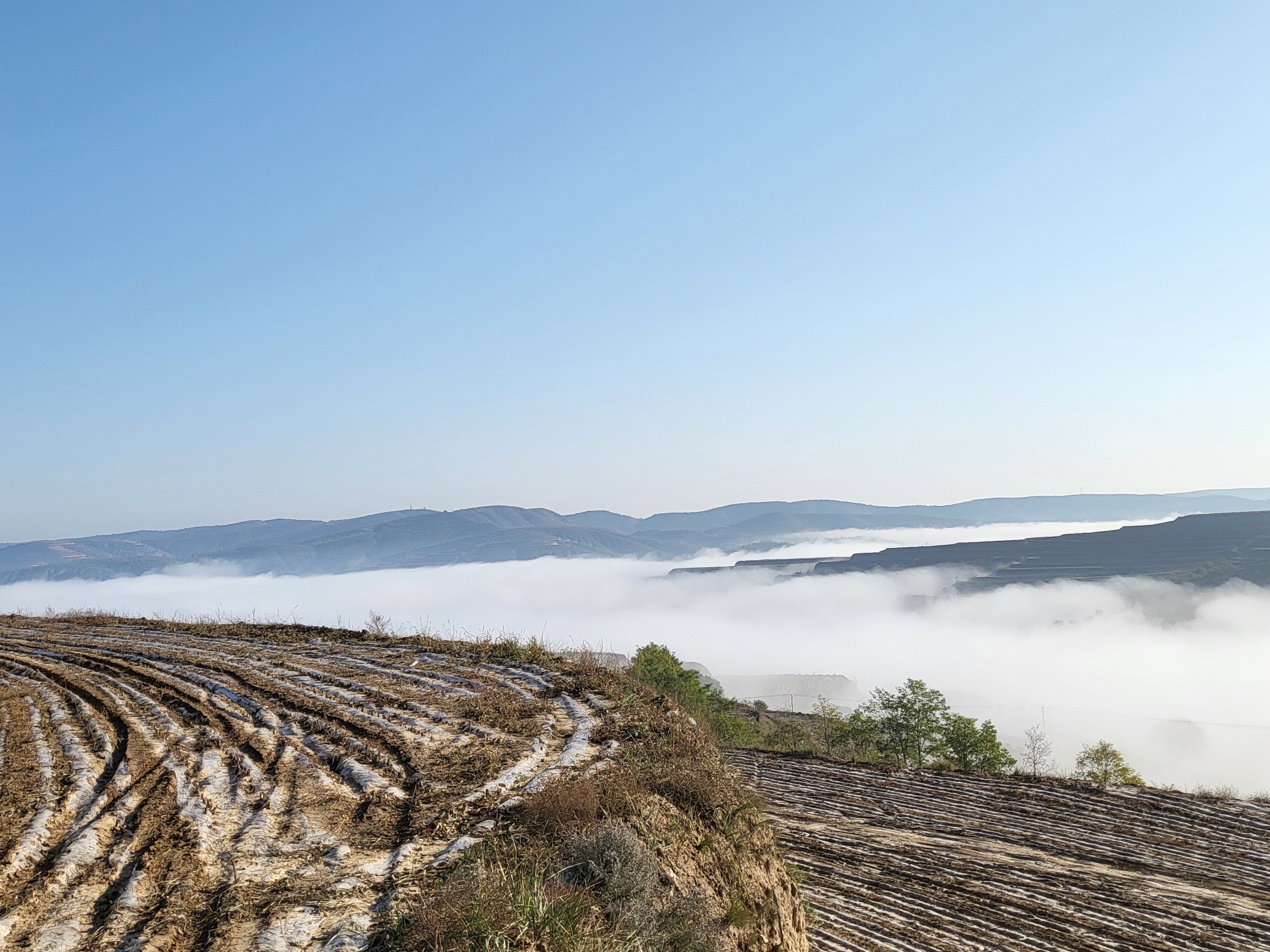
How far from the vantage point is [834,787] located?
2138 centimetres

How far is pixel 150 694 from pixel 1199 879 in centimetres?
2004

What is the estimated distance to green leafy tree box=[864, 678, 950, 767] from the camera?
176ft

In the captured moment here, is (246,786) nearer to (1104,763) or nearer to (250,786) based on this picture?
(250,786)

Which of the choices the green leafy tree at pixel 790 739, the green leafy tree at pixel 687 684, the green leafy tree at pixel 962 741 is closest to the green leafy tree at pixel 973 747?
the green leafy tree at pixel 962 741

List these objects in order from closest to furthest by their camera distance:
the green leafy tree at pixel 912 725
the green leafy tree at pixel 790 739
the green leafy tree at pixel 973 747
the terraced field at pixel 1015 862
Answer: the terraced field at pixel 1015 862 → the green leafy tree at pixel 790 739 → the green leafy tree at pixel 973 747 → the green leafy tree at pixel 912 725

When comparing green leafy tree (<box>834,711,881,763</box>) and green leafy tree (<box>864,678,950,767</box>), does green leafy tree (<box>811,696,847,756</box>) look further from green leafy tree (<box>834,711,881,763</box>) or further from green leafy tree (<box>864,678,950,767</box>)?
green leafy tree (<box>864,678,950,767</box>)

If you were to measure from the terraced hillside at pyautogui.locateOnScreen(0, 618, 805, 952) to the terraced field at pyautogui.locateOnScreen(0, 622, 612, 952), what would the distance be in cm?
2

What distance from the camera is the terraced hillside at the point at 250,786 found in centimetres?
499

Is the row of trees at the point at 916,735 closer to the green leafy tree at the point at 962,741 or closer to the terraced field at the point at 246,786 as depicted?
the green leafy tree at the point at 962,741

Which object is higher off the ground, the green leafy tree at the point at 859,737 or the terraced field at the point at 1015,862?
the terraced field at the point at 1015,862

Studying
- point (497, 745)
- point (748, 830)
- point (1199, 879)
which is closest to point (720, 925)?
point (748, 830)

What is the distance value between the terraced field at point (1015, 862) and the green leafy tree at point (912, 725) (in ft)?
107

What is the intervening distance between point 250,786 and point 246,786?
0.04 meters

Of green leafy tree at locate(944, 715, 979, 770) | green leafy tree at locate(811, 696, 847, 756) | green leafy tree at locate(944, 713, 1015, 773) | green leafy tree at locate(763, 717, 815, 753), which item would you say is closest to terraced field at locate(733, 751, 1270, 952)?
green leafy tree at locate(763, 717, 815, 753)
